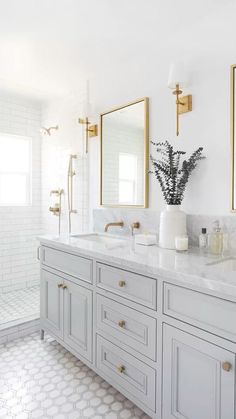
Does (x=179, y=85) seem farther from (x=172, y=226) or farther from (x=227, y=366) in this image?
(x=227, y=366)

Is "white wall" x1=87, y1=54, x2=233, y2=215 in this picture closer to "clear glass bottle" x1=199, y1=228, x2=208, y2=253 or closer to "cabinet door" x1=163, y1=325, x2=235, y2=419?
"clear glass bottle" x1=199, y1=228, x2=208, y2=253

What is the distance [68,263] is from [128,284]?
0.66 meters

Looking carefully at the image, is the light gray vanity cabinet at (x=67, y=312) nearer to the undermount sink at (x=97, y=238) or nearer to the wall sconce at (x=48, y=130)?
the undermount sink at (x=97, y=238)

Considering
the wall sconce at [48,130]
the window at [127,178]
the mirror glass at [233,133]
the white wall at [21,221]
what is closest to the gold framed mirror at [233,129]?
the mirror glass at [233,133]

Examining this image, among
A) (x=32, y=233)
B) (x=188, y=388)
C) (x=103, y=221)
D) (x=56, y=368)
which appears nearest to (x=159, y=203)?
(x=103, y=221)

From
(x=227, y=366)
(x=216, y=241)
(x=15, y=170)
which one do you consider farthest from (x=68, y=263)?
(x=15, y=170)

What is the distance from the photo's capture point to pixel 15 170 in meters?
3.66

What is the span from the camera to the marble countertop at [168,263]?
117 cm

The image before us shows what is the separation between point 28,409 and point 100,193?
1.80m

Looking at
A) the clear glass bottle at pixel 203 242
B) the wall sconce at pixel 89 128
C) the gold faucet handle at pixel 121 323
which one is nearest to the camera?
the gold faucet handle at pixel 121 323

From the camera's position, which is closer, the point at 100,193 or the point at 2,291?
the point at 100,193

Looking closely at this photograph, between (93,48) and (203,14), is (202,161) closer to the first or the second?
(203,14)

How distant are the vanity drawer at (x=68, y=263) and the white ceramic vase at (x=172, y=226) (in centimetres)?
54

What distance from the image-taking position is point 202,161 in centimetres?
195
